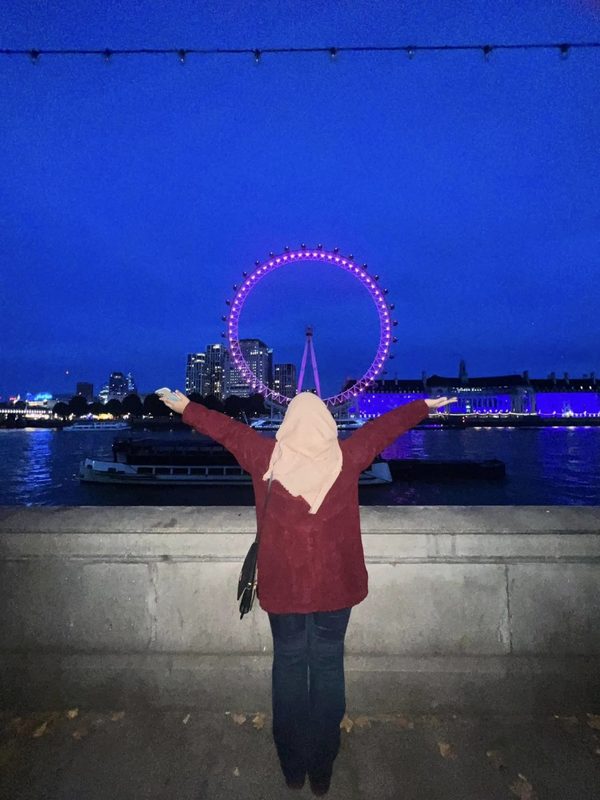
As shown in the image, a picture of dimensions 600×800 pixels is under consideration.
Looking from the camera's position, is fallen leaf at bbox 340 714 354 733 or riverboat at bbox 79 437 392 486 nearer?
fallen leaf at bbox 340 714 354 733

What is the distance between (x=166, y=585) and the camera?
12.3 ft

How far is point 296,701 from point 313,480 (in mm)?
1381

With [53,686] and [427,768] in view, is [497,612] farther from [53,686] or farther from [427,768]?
[53,686]

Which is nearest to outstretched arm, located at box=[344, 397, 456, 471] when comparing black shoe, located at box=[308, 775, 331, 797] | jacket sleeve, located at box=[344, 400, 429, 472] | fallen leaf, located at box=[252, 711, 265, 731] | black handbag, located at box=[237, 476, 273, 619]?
jacket sleeve, located at box=[344, 400, 429, 472]

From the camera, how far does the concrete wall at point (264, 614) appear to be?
3625 millimetres

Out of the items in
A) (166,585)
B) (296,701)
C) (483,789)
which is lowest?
(483,789)

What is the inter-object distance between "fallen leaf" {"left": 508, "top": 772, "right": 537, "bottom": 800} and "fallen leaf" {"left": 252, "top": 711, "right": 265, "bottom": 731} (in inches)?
64.6

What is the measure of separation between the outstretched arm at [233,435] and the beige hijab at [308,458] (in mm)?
229

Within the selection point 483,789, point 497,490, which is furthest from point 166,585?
point 497,490

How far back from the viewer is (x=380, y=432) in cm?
307

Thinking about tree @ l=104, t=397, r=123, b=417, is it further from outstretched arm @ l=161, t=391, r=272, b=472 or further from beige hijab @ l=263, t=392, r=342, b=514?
beige hijab @ l=263, t=392, r=342, b=514

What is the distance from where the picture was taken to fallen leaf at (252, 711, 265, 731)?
3404 mm

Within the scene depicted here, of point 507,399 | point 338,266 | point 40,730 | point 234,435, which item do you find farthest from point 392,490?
point 507,399

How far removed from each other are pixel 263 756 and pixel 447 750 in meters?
1.23
